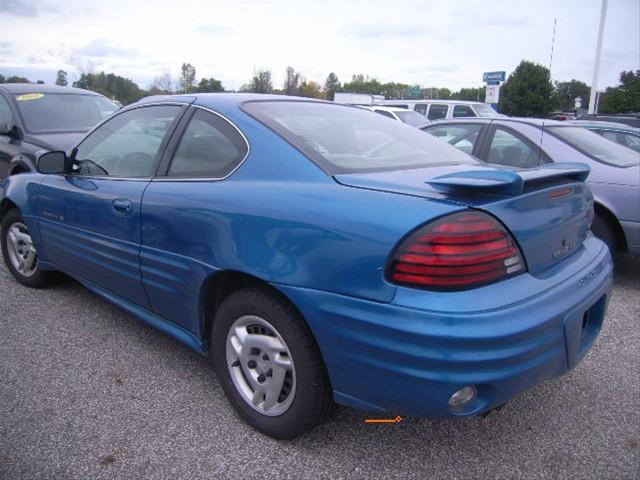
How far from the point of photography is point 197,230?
2.38m

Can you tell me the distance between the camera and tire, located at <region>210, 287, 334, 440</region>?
2064 mm

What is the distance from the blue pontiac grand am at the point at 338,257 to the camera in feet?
5.80

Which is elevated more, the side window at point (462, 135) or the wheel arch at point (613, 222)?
the side window at point (462, 135)

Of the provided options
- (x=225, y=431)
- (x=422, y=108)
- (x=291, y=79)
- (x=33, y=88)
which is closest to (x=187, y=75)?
(x=291, y=79)

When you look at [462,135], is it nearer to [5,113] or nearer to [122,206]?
[122,206]

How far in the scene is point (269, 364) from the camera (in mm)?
2217

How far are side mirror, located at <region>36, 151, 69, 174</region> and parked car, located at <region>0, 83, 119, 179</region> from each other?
8.16 ft

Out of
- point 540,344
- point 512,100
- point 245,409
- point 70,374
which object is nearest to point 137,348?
point 70,374

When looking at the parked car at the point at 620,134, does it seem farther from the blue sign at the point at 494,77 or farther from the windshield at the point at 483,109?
the blue sign at the point at 494,77

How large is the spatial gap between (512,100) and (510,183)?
17064 millimetres

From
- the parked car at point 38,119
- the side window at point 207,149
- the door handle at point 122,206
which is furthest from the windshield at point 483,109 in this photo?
the door handle at point 122,206

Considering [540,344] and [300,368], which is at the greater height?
[540,344]

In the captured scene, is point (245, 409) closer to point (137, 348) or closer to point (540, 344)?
point (137, 348)

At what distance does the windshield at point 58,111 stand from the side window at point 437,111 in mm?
10538
